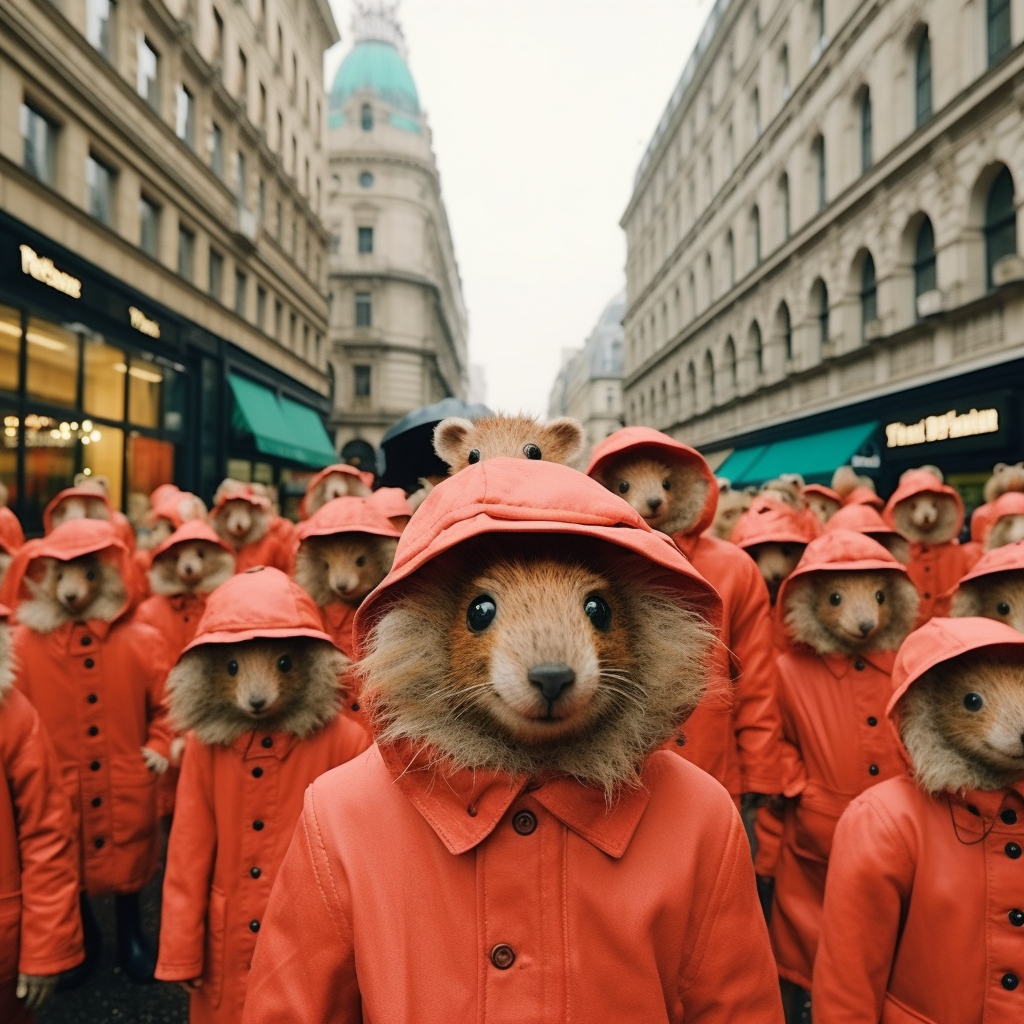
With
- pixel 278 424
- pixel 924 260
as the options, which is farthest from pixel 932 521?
pixel 278 424

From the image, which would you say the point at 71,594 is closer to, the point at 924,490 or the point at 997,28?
the point at 924,490

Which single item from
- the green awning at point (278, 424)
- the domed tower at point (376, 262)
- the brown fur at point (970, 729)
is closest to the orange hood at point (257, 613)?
the brown fur at point (970, 729)

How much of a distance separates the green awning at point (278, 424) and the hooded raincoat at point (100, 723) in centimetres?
1692

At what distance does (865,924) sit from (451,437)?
2182 millimetres

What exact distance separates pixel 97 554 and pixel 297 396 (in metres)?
A: 23.8

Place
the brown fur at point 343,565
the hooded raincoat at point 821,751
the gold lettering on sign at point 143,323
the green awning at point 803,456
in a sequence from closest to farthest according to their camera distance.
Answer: the hooded raincoat at point 821,751, the brown fur at point 343,565, the gold lettering on sign at point 143,323, the green awning at point 803,456

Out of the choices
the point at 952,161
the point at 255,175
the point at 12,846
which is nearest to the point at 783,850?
the point at 12,846

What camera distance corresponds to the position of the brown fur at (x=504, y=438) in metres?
2.96

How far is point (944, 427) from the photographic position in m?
13.9

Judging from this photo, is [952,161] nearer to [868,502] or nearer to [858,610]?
[868,502]

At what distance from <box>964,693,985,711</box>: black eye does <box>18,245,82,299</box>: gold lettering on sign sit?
12.6 metres

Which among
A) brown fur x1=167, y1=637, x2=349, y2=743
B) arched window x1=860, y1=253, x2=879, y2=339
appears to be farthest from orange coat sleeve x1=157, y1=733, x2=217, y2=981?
arched window x1=860, y1=253, x2=879, y2=339

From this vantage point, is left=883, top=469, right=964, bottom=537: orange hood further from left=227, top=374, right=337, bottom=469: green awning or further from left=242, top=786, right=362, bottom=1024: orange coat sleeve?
left=227, top=374, right=337, bottom=469: green awning

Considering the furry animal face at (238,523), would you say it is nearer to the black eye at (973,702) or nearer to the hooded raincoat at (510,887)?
the hooded raincoat at (510,887)
